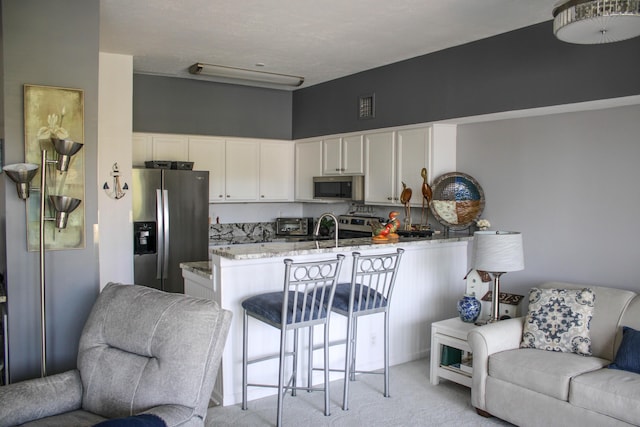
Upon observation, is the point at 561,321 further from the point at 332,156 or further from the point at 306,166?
the point at 306,166

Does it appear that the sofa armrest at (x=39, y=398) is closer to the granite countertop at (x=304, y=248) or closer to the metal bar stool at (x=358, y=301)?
the granite countertop at (x=304, y=248)

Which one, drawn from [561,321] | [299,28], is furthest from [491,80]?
[561,321]

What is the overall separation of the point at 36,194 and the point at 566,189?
3.76 meters

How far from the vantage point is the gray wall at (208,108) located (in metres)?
5.70

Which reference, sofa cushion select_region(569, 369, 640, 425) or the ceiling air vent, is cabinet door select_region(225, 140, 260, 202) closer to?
the ceiling air vent

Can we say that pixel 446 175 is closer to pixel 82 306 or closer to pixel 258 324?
pixel 258 324

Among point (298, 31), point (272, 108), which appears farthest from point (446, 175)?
point (272, 108)

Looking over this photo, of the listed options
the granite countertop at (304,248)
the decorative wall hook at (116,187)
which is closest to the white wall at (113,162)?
the decorative wall hook at (116,187)

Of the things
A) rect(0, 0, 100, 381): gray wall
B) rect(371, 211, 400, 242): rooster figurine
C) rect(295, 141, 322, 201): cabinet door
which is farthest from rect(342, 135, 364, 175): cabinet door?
rect(0, 0, 100, 381): gray wall

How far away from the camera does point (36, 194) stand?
3199 millimetres

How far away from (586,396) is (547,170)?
1961mm

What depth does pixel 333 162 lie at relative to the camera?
593cm

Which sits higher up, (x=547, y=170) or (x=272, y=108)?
(x=272, y=108)

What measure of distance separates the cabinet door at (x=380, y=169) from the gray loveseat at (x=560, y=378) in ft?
6.58
